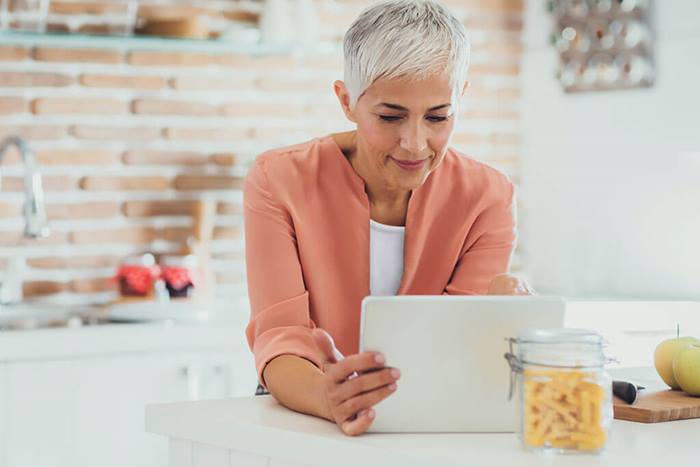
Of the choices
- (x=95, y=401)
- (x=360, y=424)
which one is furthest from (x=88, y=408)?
(x=360, y=424)

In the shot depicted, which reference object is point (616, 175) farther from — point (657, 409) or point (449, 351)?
point (449, 351)

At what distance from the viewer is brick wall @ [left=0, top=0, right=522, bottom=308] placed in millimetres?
4012

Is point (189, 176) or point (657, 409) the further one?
point (189, 176)

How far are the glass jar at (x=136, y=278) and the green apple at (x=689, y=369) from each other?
2.27m

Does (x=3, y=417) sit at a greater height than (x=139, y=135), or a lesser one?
lesser

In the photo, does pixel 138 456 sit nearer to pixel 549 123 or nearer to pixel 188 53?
pixel 188 53

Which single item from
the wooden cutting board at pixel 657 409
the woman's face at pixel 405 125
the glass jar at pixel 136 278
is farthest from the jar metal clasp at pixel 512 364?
the glass jar at pixel 136 278

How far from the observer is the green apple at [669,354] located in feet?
7.00

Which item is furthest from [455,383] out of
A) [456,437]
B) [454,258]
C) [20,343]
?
[20,343]

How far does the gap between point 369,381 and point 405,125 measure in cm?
47

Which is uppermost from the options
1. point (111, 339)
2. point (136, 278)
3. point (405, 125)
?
point (405, 125)

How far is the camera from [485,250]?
2266 mm

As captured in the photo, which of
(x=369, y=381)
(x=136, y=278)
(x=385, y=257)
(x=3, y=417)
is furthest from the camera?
(x=136, y=278)

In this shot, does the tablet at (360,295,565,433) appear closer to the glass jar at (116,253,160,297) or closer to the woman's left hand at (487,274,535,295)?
the woman's left hand at (487,274,535,295)
